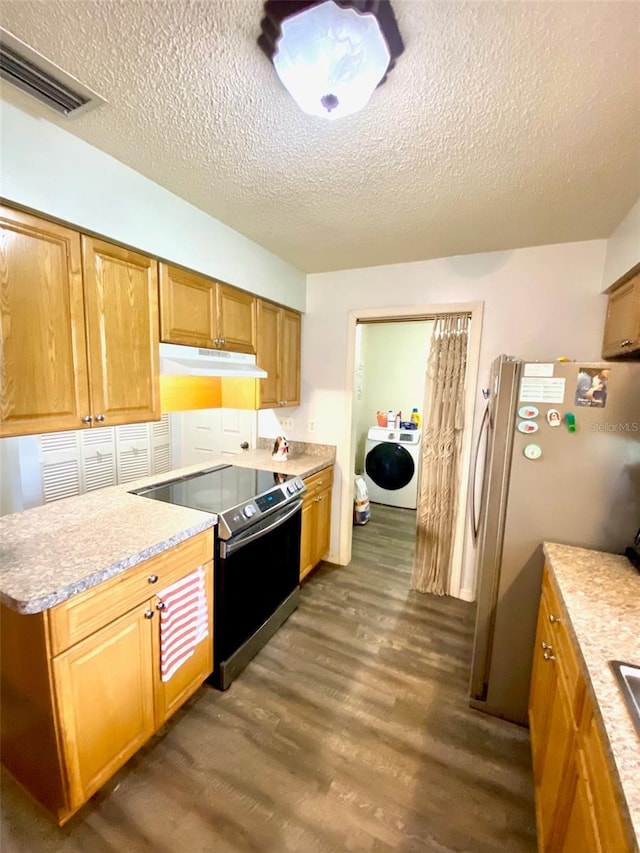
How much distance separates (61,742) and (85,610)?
1.39 ft

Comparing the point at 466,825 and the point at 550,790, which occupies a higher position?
the point at 550,790

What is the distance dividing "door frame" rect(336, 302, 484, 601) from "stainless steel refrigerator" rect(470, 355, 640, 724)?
854mm

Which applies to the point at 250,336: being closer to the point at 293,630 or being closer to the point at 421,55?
→ the point at 421,55

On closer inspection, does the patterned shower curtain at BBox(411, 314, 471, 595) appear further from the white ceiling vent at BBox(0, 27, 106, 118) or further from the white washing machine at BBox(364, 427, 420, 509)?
the white ceiling vent at BBox(0, 27, 106, 118)

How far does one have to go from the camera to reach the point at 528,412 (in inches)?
61.7

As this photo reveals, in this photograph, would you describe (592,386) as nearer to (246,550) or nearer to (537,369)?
(537,369)

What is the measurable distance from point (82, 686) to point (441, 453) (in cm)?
236

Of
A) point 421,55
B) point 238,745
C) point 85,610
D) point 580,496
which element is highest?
point 421,55

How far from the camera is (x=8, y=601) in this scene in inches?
41.1

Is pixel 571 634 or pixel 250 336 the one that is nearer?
pixel 571 634

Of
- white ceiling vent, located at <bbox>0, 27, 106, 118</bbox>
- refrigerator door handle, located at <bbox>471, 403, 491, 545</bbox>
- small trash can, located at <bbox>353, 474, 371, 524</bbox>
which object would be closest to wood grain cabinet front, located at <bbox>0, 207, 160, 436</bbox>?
white ceiling vent, located at <bbox>0, 27, 106, 118</bbox>

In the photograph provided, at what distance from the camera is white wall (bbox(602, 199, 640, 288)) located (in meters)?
1.67

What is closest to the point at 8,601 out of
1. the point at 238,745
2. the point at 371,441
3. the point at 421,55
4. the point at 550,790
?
the point at 238,745

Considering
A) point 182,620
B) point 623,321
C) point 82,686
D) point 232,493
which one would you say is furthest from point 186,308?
point 623,321
